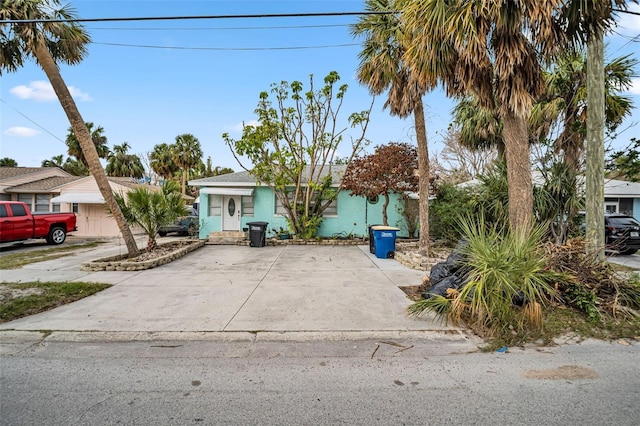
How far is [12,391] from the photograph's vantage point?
2.96 meters

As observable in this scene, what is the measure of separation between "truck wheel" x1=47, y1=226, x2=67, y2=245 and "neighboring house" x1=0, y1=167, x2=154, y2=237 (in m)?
2.36

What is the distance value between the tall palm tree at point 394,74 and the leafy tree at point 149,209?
7751 millimetres

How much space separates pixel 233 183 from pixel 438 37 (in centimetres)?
1113

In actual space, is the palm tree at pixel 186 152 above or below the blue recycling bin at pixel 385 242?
above

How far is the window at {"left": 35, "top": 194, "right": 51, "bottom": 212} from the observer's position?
20109mm

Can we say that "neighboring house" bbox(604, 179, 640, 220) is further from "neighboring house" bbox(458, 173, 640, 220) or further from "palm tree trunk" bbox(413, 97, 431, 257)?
"palm tree trunk" bbox(413, 97, 431, 257)

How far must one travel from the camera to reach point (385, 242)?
1023 cm

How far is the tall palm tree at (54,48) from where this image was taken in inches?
316

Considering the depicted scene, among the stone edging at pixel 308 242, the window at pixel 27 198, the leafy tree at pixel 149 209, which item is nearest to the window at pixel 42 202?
the window at pixel 27 198

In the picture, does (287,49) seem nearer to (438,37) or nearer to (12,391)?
(438,37)

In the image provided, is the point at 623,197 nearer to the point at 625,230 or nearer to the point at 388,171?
the point at 625,230

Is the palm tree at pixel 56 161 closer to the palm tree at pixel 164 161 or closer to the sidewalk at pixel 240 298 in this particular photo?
the palm tree at pixel 164 161

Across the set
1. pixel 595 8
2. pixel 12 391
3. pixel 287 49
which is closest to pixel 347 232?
pixel 287 49

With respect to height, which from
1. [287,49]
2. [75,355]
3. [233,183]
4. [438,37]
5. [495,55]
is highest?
[287,49]
